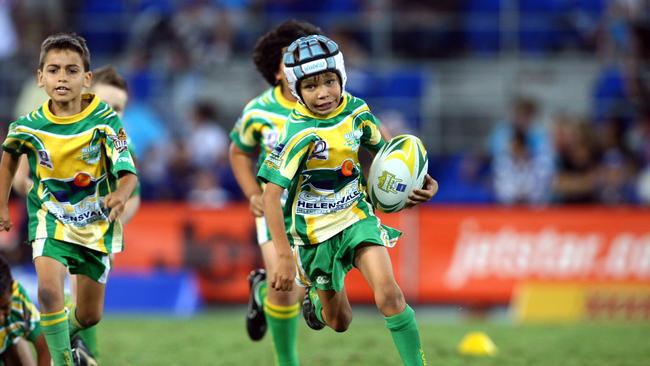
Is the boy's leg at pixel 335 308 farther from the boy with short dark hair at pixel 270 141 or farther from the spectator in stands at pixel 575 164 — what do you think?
the spectator in stands at pixel 575 164

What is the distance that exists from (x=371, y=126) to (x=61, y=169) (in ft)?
6.09

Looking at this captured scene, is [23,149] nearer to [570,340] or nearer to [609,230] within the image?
[570,340]

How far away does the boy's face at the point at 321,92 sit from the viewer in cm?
673

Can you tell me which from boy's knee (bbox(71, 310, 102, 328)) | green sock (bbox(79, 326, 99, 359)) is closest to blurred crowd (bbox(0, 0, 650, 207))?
green sock (bbox(79, 326, 99, 359))

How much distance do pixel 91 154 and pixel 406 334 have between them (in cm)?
215

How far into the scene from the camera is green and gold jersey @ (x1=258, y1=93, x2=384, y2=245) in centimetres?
672

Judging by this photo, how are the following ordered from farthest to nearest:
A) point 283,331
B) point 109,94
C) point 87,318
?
point 109,94 → point 283,331 → point 87,318

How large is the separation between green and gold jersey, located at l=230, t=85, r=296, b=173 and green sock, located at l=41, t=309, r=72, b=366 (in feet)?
6.52

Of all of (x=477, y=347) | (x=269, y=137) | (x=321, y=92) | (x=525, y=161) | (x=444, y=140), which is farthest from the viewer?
(x=444, y=140)

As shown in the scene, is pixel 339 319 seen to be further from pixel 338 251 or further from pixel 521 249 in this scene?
pixel 521 249

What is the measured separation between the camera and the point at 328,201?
6961 millimetres

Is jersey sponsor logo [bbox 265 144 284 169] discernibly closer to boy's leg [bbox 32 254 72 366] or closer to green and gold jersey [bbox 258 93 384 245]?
green and gold jersey [bbox 258 93 384 245]

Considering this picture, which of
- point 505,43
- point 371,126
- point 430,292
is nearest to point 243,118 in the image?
point 371,126

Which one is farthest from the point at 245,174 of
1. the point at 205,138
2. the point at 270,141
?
the point at 205,138
